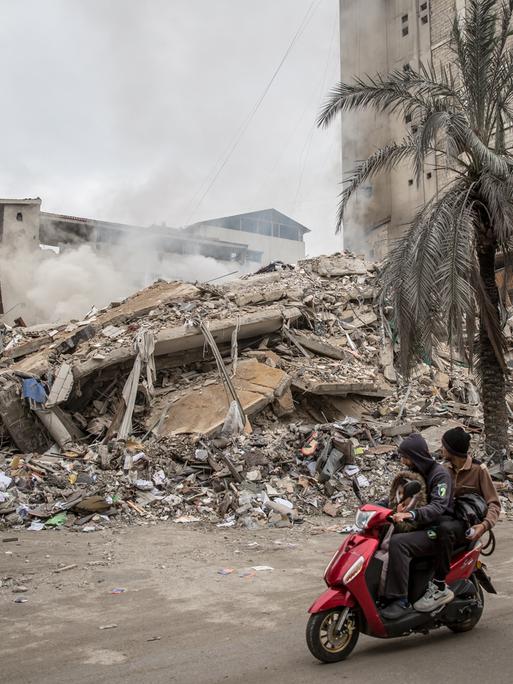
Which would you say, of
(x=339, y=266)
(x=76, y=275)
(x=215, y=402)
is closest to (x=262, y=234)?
(x=76, y=275)

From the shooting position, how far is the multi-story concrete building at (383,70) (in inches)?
1281

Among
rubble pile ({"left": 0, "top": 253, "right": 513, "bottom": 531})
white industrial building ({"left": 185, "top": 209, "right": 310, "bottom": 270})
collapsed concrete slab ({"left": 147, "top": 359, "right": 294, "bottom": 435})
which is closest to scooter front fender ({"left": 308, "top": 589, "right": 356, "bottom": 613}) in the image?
rubble pile ({"left": 0, "top": 253, "right": 513, "bottom": 531})

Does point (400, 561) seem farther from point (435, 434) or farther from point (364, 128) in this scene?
point (364, 128)

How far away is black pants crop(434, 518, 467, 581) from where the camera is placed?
152 inches

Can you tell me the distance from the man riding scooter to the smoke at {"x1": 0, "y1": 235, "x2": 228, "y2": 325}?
24441mm

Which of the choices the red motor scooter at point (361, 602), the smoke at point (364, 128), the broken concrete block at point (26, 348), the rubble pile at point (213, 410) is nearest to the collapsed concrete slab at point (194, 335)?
the rubble pile at point (213, 410)

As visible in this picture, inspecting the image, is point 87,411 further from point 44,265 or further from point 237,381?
point 44,265

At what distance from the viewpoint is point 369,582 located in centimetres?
365

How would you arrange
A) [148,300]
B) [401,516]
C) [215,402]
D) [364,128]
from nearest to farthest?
[401,516] → [215,402] → [148,300] → [364,128]

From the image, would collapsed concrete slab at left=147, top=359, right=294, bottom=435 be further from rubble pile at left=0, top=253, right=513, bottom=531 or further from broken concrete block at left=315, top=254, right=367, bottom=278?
broken concrete block at left=315, top=254, right=367, bottom=278

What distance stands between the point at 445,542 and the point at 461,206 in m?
7.11

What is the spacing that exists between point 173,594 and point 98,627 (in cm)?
108

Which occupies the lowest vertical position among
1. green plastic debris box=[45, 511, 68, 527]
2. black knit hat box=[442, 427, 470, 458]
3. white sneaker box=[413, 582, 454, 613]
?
green plastic debris box=[45, 511, 68, 527]

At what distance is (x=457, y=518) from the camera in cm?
398
